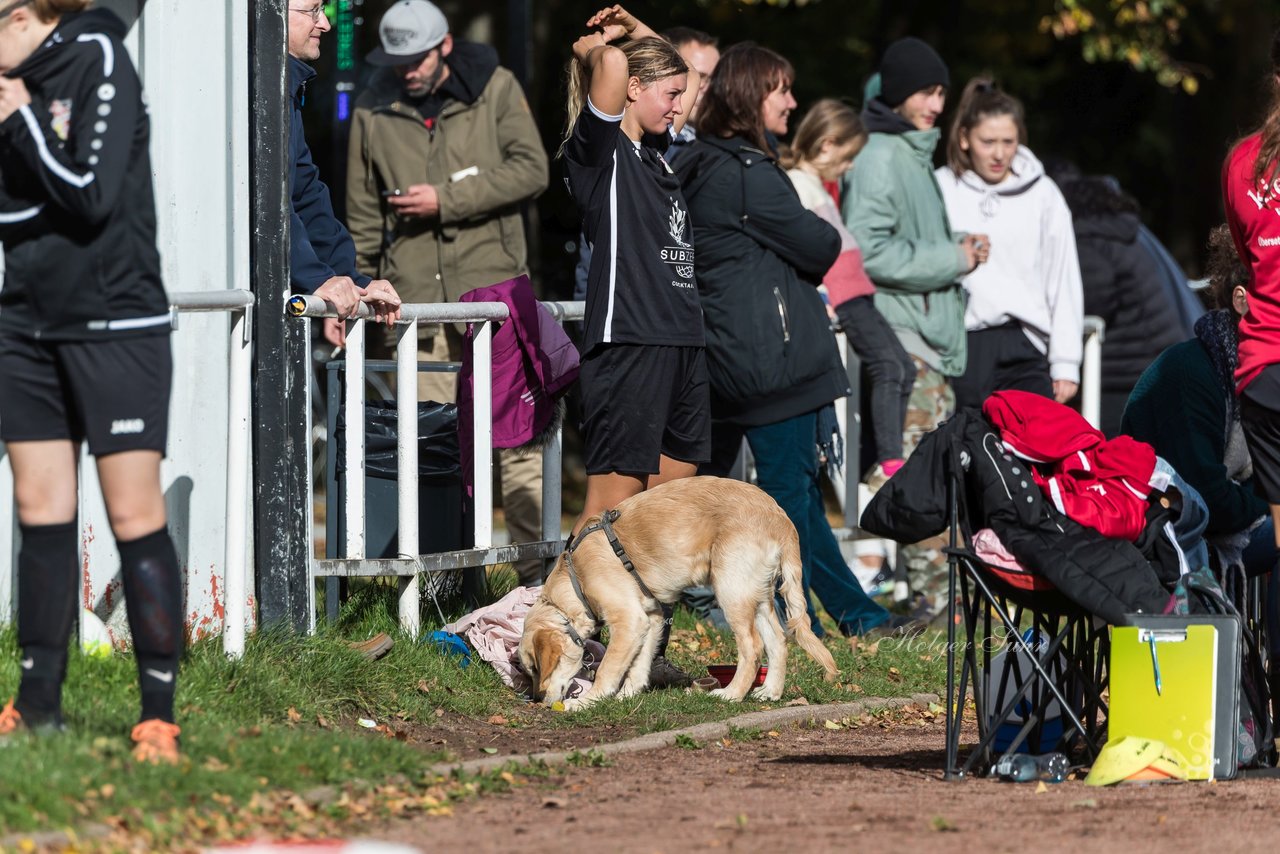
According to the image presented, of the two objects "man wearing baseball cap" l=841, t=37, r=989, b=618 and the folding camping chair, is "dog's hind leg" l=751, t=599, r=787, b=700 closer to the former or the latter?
the folding camping chair

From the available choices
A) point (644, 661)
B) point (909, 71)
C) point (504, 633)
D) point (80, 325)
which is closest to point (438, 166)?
→ point (909, 71)

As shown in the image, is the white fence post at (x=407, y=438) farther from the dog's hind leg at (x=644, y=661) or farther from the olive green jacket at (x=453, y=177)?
the olive green jacket at (x=453, y=177)

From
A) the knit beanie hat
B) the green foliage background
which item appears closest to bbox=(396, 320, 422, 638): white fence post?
the knit beanie hat

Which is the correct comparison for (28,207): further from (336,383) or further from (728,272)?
(728,272)

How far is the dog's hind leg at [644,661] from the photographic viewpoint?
277 inches

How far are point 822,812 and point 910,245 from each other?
4.41 metres

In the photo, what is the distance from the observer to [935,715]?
24.2 feet

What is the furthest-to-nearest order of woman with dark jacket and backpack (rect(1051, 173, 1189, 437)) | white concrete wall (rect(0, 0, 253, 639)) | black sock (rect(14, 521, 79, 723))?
woman with dark jacket and backpack (rect(1051, 173, 1189, 437))
white concrete wall (rect(0, 0, 253, 639))
black sock (rect(14, 521, 79, 723))

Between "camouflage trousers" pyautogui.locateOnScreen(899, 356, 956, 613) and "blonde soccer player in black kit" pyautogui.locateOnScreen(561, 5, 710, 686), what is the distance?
227 centimetres

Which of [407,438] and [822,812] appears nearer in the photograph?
[822,812]

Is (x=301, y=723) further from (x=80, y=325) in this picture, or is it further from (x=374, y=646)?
(x=80, y=325)

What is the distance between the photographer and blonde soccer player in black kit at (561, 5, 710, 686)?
6973mm

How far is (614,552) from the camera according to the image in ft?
22.9

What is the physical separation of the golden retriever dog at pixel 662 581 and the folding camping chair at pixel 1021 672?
93 cm
